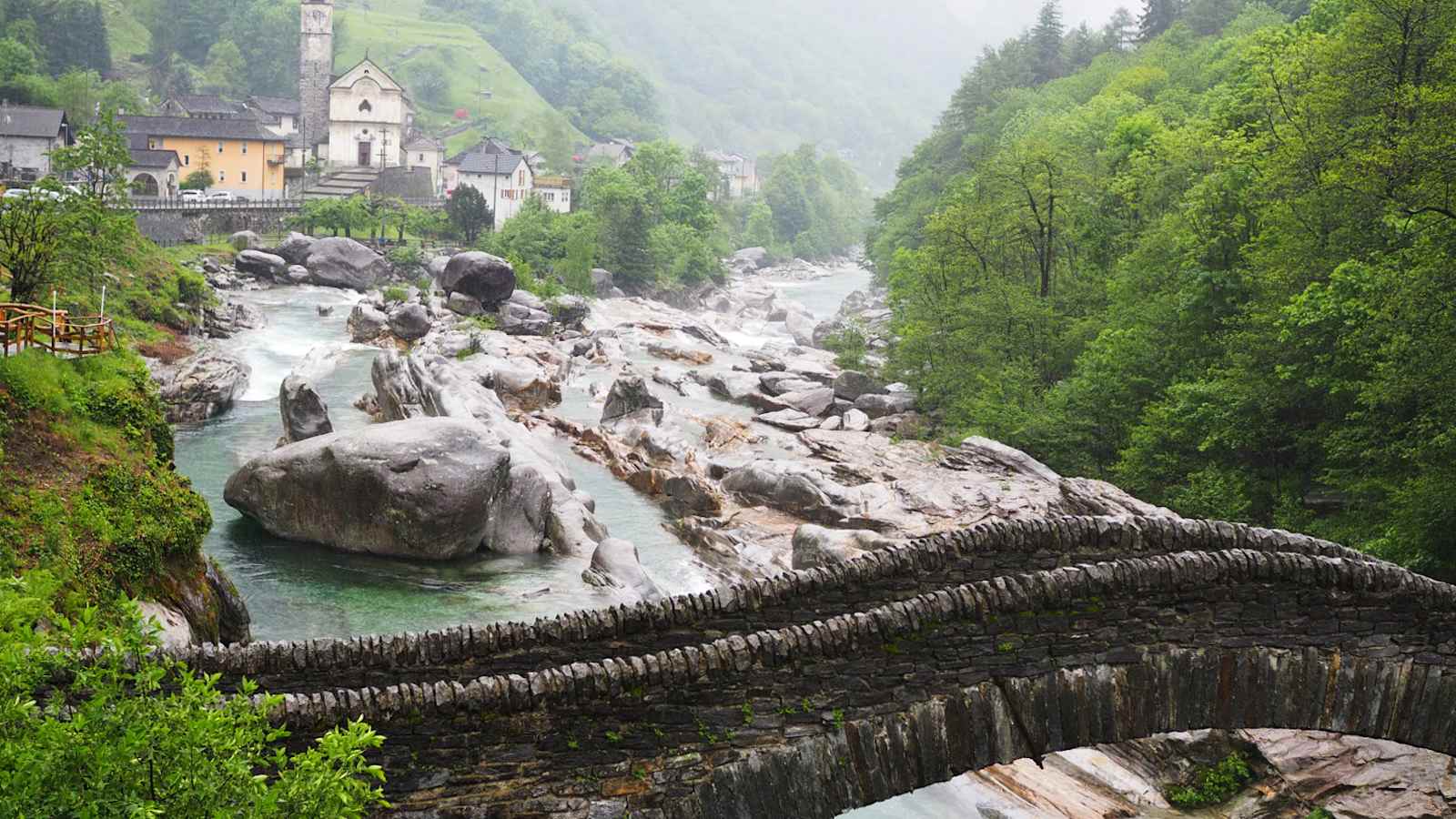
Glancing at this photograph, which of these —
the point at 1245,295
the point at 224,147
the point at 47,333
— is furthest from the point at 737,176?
the point at 47,333

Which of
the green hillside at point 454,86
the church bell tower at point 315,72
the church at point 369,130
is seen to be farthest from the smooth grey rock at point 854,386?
the green hillside at point 454,86

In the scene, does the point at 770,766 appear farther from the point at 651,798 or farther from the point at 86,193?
the point at 86,193

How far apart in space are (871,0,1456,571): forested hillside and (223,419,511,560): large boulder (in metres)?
17.0

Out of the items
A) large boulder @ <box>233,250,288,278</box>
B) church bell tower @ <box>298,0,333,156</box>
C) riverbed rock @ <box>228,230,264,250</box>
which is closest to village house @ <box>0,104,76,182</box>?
riverbed rock @ <box>228,230,264,250</box>

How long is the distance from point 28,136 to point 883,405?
2753 inches

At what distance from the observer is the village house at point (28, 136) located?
84.0 meters

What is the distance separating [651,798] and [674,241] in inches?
3657

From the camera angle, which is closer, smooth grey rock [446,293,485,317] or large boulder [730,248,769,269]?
smooth grey rock [446,293,485,317]

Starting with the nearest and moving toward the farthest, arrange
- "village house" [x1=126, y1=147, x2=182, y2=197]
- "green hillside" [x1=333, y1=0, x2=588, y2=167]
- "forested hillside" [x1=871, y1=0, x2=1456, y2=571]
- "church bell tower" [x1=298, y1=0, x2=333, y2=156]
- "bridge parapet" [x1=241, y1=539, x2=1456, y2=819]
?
"bridge parapet" [x1=241, y1=539, x2=1456, y2=819] < "forested hillside" [x1=871, y1=0, x2=1456, y2=571] < "village house" [x1=126, y1=147, x2=182, y2=197] < "church bell tower" [x1=298, y1=0, x2=333, y2=156] < "green hillside" [x1=333, y1=0, x2=588, y2=167]

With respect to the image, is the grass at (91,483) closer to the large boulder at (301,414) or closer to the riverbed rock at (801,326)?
the large boulder at (301,414)

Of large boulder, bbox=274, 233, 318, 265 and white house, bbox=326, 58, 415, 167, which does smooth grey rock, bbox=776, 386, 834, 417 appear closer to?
large boulder, bbox=274, 233, 318, 265

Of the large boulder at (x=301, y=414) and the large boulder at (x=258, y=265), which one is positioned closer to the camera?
the large boulder at (x=301, y=414)

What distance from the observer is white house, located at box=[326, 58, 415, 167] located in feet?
426

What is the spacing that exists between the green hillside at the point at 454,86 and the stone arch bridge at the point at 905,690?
150345 mm
